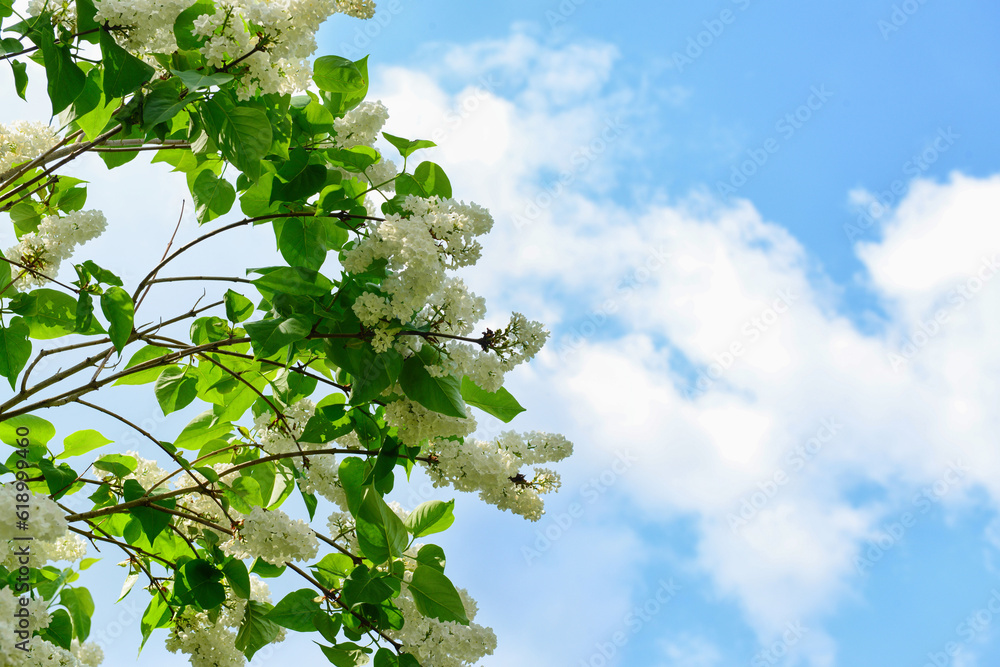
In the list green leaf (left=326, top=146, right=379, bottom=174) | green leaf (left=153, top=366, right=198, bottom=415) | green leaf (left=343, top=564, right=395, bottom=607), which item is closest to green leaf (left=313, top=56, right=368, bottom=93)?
green leaf (left=326, top=146, right=379, bottom=174)

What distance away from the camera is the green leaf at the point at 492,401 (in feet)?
7.24

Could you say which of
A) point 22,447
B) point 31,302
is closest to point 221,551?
point 22,447

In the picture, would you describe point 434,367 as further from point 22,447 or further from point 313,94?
point 22,447

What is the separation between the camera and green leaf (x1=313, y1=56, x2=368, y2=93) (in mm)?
2289

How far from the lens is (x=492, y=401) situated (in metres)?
2.23

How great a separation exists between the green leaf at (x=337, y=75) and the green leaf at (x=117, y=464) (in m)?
1.32

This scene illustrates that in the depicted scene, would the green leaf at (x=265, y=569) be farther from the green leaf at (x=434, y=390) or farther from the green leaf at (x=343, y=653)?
the green leaf at (x=434, y=390)

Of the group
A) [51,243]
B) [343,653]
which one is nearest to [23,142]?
[51,243]

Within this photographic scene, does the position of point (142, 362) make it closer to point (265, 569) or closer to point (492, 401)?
point (265, 569)

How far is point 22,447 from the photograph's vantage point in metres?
2.37

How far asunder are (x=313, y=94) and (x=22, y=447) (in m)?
1.44

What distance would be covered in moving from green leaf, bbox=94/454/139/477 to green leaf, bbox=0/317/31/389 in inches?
13.8

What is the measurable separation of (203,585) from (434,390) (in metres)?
1.05

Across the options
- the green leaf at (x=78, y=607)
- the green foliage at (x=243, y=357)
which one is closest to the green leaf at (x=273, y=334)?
the green foliage at (x=243, y=357)
